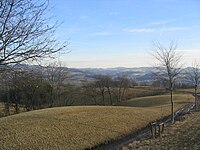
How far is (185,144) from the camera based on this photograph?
18000mm

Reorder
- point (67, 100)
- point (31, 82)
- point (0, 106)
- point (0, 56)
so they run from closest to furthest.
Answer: point (0, 56) → point (31, 82) → point (0, 106) → point (67, 100)

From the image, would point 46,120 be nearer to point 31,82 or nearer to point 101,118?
point 101,118

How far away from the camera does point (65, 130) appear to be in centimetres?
2477

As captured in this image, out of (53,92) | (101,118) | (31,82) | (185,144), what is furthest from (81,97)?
(31,82)

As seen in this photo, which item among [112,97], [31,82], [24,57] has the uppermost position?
[24,57]

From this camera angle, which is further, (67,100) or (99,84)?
(99,84)

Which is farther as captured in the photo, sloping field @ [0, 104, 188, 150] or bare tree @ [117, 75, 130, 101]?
bare tree @ [117, 75, 130, 101]

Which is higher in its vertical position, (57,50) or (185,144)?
(57,50)

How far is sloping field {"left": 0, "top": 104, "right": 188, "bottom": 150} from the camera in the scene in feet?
69.4

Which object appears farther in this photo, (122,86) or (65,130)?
(122,86)

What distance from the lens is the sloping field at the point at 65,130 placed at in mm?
21152

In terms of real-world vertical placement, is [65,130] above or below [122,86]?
below

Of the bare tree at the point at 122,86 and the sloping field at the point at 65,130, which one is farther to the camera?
the bare tree at the point at 122,86

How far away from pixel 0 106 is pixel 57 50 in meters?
52.9
